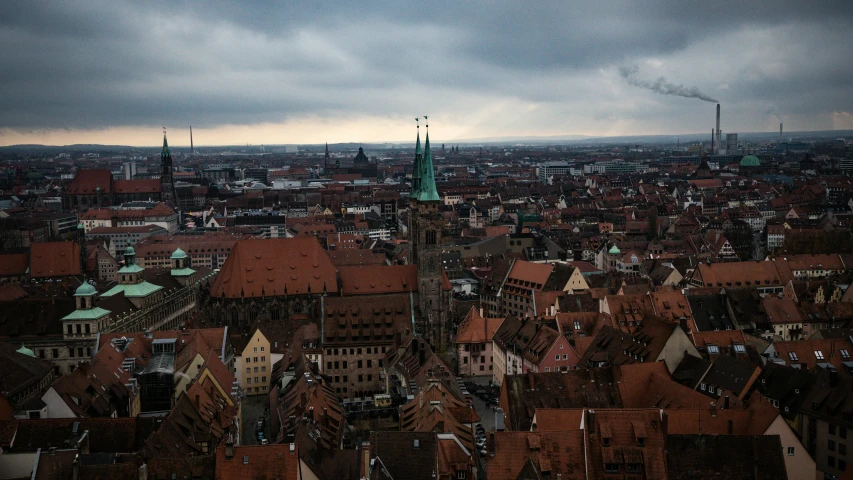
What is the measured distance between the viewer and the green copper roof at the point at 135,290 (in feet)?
345

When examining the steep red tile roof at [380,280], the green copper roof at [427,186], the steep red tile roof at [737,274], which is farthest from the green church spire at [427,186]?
the steep red tile roof at [737,274]

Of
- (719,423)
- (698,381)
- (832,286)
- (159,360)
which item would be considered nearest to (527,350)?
(698,381)

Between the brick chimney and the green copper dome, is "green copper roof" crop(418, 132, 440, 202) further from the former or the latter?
the brick chimney

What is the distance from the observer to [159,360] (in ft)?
254

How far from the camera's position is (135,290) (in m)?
106

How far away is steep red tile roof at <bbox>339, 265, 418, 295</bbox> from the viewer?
106750 millimetres

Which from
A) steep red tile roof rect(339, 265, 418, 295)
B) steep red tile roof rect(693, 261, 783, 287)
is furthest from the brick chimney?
steep red tile roof rect(693, 261, 783, 287)

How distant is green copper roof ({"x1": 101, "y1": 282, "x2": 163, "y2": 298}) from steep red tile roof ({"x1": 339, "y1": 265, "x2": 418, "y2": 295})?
2416 centimetres

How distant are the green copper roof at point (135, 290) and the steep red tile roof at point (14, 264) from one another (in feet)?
144

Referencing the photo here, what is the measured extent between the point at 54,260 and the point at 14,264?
24.9 ft

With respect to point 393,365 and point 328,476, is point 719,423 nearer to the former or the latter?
point 328,476

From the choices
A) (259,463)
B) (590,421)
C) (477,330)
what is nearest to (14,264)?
(477,330)

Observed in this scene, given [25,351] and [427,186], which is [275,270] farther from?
[25,351]

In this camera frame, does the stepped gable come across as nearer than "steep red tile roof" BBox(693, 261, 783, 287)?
Yes
